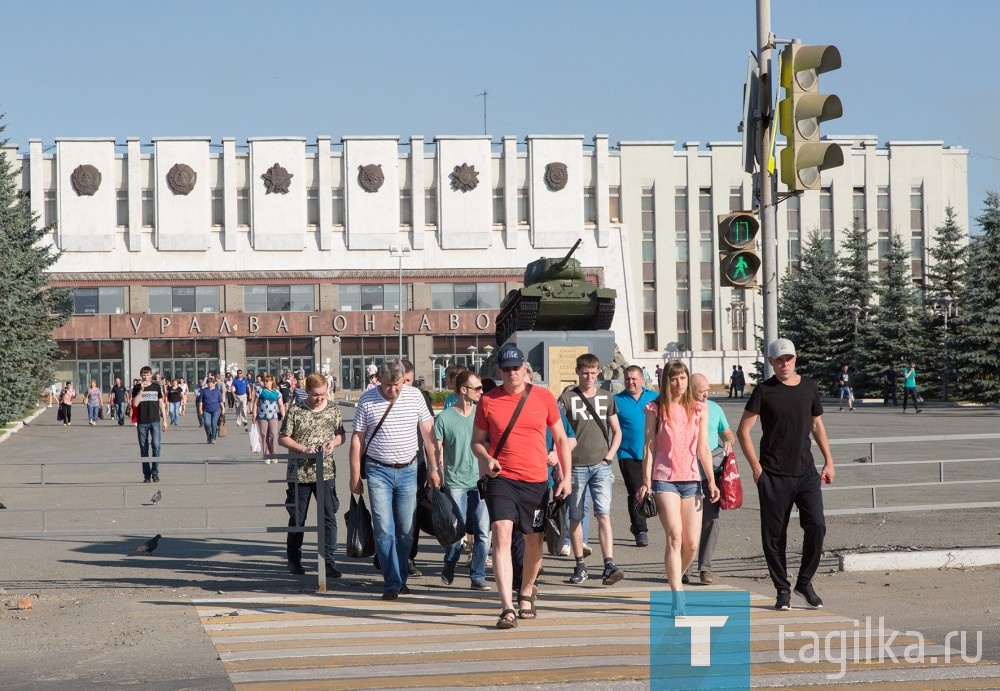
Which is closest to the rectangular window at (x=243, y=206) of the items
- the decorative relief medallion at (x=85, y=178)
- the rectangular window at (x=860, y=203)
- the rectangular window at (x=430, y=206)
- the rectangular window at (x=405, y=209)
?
the decorative relief medallion at (x=85, y=178)

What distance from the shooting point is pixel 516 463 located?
8.62 meters

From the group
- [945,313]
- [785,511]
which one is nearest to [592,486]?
[785,511]

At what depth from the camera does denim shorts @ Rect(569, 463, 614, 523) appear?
10734mm

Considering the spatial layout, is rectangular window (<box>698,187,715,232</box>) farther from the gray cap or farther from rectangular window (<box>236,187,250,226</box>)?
the gray cap

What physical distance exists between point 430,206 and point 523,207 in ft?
18.4

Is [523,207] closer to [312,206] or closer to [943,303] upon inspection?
[312,206]

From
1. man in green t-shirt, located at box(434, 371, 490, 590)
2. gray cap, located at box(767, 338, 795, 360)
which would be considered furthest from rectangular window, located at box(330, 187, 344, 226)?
gray cap, located at box(767, 338, 795, 360)

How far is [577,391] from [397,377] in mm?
1894

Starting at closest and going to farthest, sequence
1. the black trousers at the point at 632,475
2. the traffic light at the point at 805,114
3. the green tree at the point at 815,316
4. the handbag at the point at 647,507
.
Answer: the handbag at the point at 647,507 → the traffic light at the point at 805,114 → the black trousers at the point at 632,475 → the green tree at the point at 815,316

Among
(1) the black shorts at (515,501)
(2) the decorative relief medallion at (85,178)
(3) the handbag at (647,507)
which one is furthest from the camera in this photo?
(2) the decorative relief medallion at (85,178)

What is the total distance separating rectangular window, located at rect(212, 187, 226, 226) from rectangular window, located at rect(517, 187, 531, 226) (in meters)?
17.5

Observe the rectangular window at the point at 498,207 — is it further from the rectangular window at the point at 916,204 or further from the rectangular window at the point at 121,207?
the rectangular window at the point at 916,204

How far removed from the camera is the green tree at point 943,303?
50500 millimetres

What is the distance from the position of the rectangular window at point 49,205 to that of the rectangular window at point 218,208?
9.14 metres
